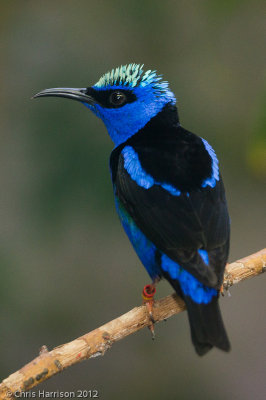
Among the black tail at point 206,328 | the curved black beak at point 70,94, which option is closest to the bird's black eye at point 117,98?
the curved black beak at point 70,94

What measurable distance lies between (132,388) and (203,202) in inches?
90.2

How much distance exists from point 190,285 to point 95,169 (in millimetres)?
1610

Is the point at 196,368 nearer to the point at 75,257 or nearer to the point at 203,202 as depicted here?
the point at 75,257

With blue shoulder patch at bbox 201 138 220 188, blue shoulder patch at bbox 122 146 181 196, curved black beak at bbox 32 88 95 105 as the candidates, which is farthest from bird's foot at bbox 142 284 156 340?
curved black beak at bbox 32 88 95 105

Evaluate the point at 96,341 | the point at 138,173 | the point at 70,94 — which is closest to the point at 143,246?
the point at 138,173

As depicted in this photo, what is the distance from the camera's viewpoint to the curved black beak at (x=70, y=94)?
185 inches

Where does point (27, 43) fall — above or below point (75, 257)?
above

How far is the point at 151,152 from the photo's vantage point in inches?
165

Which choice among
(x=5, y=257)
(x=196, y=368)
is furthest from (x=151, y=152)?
(x=196, y=368)

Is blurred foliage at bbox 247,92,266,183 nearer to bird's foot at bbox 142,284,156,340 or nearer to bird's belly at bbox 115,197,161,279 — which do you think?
bird's belly at bbox 115,197,161,279

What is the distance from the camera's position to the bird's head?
4566mm

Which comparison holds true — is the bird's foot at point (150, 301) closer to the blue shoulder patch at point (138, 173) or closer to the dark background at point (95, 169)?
the blue shoulder patch at point (138, 173)

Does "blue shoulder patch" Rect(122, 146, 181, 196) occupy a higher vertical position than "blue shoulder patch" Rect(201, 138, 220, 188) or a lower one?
higher

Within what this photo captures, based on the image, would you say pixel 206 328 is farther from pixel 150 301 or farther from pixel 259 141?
pixel 259 141
